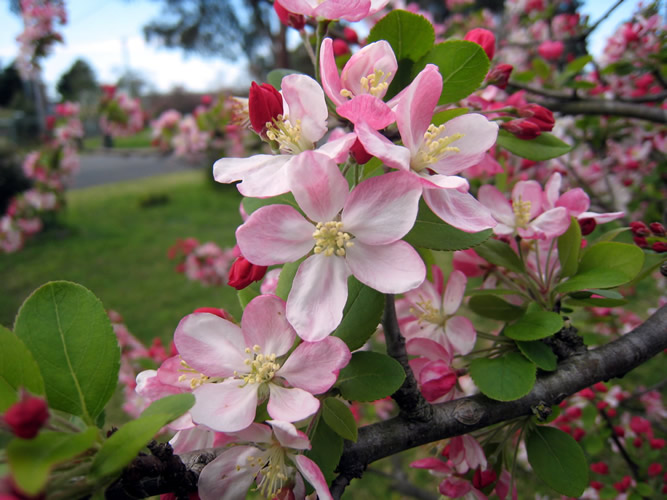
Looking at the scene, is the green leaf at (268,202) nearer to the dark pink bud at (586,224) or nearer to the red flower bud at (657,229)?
the dark pink bud at (586,224)

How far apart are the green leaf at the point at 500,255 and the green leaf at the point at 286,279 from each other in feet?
1.16

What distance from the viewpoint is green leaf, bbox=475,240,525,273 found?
0.85 metres

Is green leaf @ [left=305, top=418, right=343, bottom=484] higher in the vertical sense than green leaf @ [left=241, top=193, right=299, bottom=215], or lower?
lower

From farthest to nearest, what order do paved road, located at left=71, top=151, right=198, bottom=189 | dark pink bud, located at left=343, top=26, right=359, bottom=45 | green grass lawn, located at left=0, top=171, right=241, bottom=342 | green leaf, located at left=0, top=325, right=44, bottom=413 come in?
paved road, located at left=71, top=151, right=198, bottom=189
green grass lawn, located at left=0, top=171, right=241, bottom=342
dark pink bud, located at left=343, top=26, right=359, bottom=45
green leaf, located at left=0, top=325, right=44, bottom=413

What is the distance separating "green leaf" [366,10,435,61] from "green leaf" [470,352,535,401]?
20.8 inches

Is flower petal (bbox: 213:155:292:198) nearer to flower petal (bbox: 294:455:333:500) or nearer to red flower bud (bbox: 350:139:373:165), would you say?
red flower bud (bbox: 350:139:373:165)

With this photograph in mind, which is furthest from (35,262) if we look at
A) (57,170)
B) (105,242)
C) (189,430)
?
(189,430)

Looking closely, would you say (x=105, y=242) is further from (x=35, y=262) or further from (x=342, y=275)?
(x=342, y=275)

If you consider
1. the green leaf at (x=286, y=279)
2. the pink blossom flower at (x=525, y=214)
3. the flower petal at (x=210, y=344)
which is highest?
the pink blossom flower at (x=525, y=214)

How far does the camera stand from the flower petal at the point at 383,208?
578mm

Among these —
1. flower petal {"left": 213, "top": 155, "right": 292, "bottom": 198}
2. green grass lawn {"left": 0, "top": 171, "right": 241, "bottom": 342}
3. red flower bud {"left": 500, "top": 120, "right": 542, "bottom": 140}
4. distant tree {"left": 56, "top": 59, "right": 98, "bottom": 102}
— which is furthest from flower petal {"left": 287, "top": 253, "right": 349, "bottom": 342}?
distant tree {"left": 56, "top": 59, "right": 98, "bottom": 102}

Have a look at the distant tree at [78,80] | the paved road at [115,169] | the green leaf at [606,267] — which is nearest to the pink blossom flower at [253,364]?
the green leaf at [606,267]

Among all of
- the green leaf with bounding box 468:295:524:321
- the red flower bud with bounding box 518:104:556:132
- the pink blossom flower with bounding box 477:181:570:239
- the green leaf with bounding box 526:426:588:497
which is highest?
the red flower bud with bounding box 518:104:556:132

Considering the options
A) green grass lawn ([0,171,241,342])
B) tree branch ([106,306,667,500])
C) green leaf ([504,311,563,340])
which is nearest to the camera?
tree branch ([106,306,667,500])
